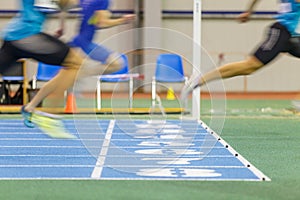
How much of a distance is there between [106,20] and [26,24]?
0.77m

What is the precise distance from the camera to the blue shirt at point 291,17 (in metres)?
5.84

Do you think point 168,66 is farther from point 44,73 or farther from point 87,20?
point 87,20

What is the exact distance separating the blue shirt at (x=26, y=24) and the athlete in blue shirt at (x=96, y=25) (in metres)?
0.65

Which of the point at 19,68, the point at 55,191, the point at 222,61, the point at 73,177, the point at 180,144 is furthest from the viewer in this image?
the point at 222,61

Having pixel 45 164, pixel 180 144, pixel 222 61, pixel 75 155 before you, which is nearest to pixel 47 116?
pixel 45 164

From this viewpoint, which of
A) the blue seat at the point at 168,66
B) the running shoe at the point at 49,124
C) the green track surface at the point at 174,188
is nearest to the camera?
the green track surface at the point at 174,188

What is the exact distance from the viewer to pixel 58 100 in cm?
599

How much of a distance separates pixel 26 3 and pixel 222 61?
43.6 ft

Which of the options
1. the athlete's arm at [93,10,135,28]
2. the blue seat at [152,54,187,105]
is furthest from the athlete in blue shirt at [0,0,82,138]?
the blue seat at [152,54,187,105]

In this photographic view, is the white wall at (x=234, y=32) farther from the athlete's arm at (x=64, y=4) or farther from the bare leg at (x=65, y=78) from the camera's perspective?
the athlete's arm at (x=64, y=4)

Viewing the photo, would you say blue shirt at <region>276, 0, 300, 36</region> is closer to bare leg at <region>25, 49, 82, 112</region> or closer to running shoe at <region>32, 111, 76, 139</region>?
bare leg at <region>25, 49, 82, 112</region>

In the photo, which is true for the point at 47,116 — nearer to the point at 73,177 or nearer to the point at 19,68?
the point at 73,177

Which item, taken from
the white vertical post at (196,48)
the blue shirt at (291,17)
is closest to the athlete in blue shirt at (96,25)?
the blue shirt at (291,17)

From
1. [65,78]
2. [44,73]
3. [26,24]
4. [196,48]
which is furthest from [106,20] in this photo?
[44,73]
